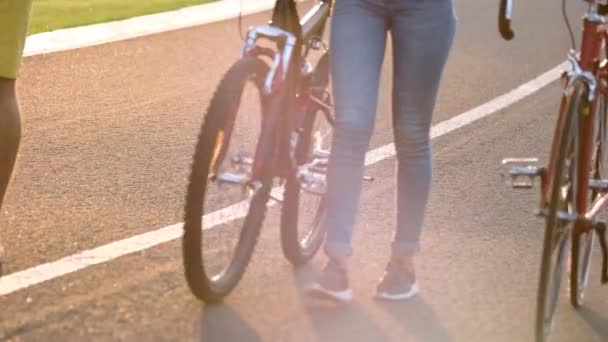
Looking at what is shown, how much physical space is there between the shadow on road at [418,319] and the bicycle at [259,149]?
1.79 feet

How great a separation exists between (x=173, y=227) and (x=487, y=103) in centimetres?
388

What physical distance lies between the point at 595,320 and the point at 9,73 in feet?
7.82

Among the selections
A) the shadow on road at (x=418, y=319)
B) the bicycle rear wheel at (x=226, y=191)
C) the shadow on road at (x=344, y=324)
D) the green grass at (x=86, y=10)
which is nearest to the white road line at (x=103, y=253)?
the bicycle rear wheel at (x=226, y=191)

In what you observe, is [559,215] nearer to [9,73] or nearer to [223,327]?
[223,327]

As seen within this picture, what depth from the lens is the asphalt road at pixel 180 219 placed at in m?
5.44

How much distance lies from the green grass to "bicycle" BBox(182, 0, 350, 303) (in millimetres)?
5774

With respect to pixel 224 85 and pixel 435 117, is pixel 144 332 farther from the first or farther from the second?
pixel 435 117

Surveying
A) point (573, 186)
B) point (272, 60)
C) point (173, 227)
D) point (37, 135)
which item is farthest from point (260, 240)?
point (37, 135)

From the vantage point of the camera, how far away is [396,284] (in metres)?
5.80

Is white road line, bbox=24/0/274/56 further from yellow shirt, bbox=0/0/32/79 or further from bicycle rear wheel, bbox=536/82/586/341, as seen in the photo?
bicycle rear wheel, bbox=536/82/586/341

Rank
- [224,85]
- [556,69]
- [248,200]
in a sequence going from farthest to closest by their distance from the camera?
[556,69]
[248,200]
[224,85]

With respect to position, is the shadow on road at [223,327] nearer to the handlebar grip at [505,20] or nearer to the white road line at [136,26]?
the handlebar grip at [505,20]

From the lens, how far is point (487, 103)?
392 inches

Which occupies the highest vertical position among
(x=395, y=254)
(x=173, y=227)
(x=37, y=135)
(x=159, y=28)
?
(x=395, y=254)
